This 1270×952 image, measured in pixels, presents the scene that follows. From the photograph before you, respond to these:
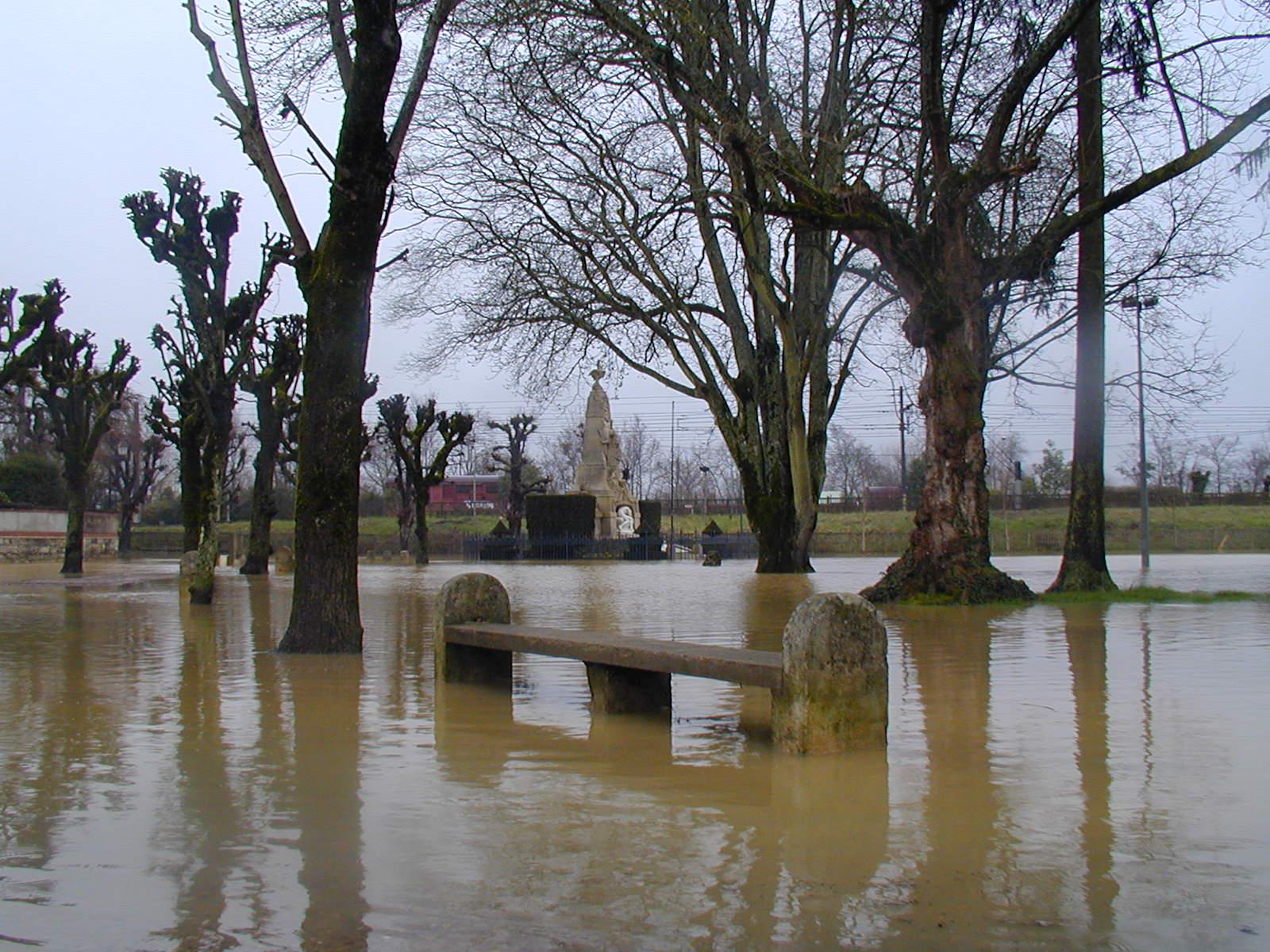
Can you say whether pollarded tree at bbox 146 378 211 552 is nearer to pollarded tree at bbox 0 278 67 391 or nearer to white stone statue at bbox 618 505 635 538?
pollarded tree at bbox 0 278 67 391

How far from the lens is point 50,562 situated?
43.7 m

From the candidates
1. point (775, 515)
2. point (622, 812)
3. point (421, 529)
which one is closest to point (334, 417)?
point (622, 812)

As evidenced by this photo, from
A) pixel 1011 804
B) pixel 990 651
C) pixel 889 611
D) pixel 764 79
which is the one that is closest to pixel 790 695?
pixel 1011 804

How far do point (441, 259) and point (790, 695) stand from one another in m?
20.7

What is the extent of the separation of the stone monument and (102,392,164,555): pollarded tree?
23.4 metres

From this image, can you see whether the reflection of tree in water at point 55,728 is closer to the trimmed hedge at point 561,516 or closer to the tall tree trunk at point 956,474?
the tall tree trunk at point 956,474

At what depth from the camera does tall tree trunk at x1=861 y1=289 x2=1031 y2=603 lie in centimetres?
1559

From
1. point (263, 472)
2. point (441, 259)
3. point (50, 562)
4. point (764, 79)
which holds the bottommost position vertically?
point (50, 562)

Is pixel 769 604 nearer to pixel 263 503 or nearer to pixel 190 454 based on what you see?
pixel 190 454

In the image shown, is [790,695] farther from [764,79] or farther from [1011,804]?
[764,79]

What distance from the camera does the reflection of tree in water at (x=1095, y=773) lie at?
391 cm

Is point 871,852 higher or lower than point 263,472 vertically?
lower

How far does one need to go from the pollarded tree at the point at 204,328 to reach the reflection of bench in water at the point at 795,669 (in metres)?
11.6

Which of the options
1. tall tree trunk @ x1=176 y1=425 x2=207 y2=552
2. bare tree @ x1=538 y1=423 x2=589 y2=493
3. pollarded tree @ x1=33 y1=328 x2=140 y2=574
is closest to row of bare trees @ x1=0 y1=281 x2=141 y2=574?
pollarded tree @ x1=33 y1=328 x2=140 y2=574
